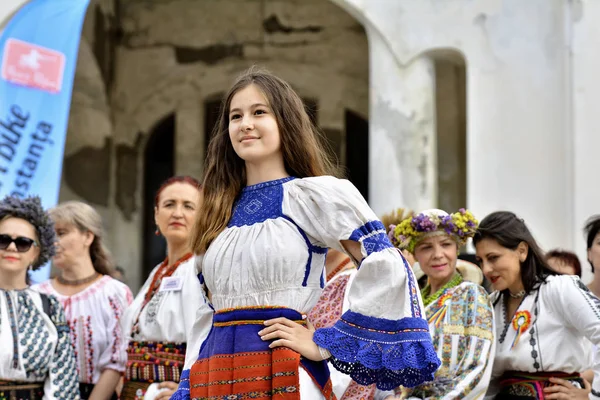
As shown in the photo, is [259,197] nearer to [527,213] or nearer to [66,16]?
[527,213]

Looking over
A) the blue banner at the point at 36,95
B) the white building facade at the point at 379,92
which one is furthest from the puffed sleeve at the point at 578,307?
the blue banner at the point at 36,95

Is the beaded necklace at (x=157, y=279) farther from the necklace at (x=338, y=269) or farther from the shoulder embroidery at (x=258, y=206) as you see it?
the shoulder embroidery at (x=258, y=206)

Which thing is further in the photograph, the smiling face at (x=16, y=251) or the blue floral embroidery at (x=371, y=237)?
the smiling face at (x=16, y=251)

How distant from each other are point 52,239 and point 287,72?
6.33 metres

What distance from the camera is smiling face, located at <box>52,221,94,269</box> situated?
5414 millimetres

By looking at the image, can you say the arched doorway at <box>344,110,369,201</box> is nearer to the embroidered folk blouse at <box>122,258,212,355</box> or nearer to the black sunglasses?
the embroidered folk blouse at <box>122,258,212,355</box>

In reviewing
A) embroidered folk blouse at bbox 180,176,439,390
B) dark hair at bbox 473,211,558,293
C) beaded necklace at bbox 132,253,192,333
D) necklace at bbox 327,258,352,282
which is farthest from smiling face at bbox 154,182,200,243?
embroidered folk blouse at bbox 180,176,439,390

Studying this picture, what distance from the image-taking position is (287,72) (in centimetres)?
1083

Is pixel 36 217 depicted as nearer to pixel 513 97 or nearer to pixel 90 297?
pixel 90 297

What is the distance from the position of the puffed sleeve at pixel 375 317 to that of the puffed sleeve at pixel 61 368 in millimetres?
2179

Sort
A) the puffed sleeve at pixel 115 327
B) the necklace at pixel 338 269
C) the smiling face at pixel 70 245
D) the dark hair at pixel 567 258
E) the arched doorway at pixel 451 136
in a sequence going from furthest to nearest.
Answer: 1. the arched doorway at pixel 451 136
2. the dark hair at pixel 567 258
3. the smiling face at pixel 70 245
4. the puffed sleeve at pixel 115 327
5. the necklace at pixel 338 269

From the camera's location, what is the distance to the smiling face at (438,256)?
4.44 m

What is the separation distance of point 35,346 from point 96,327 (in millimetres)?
752

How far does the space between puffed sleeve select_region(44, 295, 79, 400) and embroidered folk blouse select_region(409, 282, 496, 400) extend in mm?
1751
